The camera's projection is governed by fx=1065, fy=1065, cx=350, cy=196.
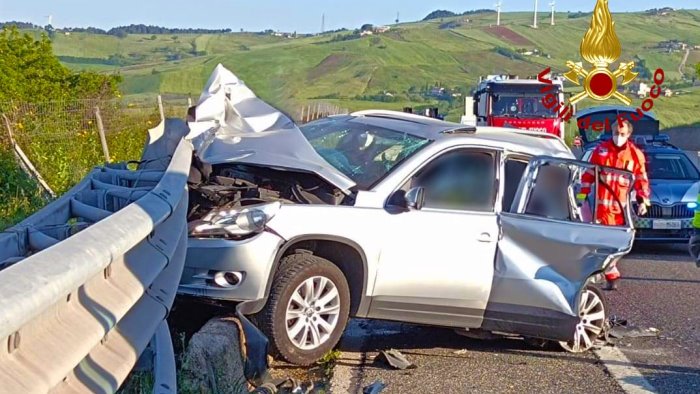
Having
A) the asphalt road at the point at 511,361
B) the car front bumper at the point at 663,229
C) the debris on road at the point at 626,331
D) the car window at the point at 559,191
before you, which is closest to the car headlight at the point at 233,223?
the asphalt road at the point at 511,361

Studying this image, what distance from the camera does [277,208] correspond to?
7.27m

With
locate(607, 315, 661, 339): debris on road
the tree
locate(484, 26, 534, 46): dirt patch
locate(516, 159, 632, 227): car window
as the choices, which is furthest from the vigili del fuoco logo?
locate(484, 26, 534, 46): dirt patch

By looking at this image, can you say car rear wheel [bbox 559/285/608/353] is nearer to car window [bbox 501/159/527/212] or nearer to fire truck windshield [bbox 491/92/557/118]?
car window [bbox 501/159/527/212]

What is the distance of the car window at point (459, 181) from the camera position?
26.2 feet

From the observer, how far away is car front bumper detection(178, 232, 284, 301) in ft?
23.2

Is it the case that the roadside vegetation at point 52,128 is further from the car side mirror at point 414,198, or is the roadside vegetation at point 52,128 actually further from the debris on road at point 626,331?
the debris on road at point 626,331

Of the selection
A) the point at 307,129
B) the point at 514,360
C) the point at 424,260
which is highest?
the point at 307,129

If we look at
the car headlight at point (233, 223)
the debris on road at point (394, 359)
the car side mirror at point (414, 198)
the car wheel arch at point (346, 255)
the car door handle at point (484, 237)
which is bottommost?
the debris on road at point (394, 359)

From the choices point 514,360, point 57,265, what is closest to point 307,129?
point 514,360

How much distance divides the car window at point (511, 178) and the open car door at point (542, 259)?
0.04 m

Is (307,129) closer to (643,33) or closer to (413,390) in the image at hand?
(413,390)

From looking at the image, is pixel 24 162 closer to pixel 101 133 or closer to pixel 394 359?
pixel 101 133

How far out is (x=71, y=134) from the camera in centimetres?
1777

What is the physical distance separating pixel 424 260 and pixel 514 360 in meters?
1.19
